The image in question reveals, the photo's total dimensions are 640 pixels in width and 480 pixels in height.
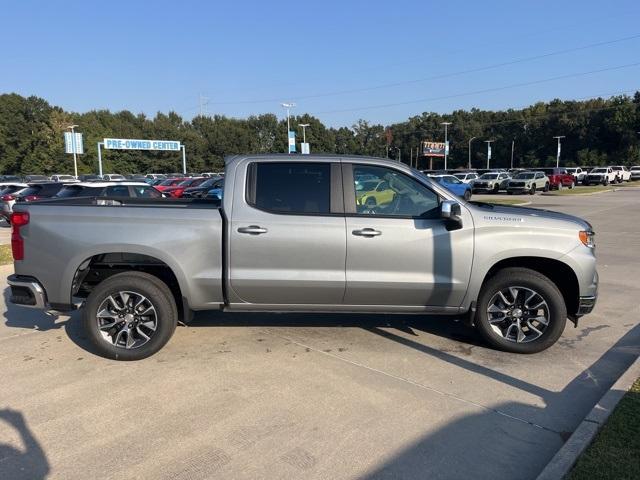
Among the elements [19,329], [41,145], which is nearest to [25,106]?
[41,145]

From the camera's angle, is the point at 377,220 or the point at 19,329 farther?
the point at 19,329

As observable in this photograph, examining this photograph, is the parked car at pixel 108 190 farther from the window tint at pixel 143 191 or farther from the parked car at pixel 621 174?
the parked car at pixel 621 174

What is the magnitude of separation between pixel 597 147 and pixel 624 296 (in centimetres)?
9311

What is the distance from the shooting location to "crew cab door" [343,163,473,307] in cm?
470

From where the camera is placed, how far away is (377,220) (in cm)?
471

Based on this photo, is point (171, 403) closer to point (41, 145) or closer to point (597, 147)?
point (41, 145)

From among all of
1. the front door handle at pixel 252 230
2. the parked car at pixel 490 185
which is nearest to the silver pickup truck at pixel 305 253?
the front door handle at pixel 252 230

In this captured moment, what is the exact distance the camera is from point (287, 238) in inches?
184

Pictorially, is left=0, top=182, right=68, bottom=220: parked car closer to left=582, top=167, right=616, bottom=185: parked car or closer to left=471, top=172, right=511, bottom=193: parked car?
left=471, top=172, right=511, bottom=193: parked car

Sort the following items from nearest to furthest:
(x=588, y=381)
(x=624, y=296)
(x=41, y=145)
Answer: (x=588, y=381) < (x=624, y=296) < (x=41, y=145)

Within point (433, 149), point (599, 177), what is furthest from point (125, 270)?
point (433, 149)

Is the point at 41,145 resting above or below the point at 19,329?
above

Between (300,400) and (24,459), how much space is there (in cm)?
189

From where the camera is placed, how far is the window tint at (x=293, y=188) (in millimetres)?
4785
